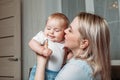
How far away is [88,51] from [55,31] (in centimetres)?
33

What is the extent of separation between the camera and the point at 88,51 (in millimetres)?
1043

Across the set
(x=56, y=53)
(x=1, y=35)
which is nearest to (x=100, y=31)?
(x=56, y=53)

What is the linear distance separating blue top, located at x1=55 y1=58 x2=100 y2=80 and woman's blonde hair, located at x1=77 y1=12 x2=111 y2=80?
1.3 inches

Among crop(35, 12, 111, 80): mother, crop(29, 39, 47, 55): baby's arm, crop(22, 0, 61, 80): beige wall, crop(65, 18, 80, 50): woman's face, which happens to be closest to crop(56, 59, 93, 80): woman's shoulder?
crop(35, 12, 111, 80): mother

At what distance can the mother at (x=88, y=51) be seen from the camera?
3.22 ft

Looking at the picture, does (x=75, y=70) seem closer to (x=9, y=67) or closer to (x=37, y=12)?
(x=37, y=12)

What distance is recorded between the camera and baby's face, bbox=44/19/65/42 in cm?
129

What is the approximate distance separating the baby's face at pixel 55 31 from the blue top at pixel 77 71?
318 mm

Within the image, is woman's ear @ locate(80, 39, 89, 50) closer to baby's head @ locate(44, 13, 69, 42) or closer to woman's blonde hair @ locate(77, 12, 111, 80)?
woman's blonde hair @ locate(77, 12, 111, 80)

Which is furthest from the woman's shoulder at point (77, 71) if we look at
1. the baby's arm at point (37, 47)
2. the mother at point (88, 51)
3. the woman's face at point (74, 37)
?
the baby's arm at point (37, 47)

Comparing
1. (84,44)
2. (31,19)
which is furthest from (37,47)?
(31,19)

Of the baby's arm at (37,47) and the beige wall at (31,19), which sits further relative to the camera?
the beige wall at (31,19)

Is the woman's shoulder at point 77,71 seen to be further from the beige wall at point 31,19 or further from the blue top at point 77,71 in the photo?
the beige wall at point 31,19

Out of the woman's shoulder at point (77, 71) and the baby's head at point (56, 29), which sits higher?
the baby's head at point (56, 29)
